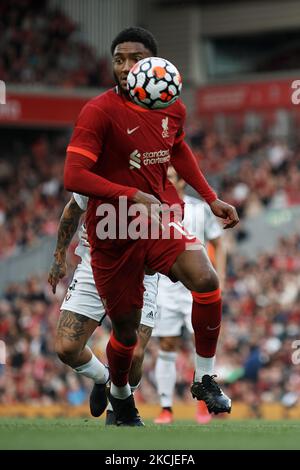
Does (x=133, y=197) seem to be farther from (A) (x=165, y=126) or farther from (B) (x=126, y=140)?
(A) (x=165, y=126)

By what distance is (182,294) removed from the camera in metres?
11.7

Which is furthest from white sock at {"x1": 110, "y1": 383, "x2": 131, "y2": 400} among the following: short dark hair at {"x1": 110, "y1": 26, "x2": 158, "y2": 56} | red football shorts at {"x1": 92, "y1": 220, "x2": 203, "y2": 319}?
short dark hair at {"x1": 110, "y1": 26, "x2": 158, "y2": 56}

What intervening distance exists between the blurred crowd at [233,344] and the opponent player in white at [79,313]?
307 inches

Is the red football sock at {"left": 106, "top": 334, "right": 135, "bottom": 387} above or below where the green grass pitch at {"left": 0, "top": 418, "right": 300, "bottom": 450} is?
above

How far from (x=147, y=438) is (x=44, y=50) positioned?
26109 millimetres

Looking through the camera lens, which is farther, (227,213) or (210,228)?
(210,228)

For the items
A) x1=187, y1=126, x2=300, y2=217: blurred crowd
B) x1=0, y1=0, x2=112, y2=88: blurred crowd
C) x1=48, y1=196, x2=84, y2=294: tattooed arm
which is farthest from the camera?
x1=0, y1=0, x2=112, y2=88: blurred crowd

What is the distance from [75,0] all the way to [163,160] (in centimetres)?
2766

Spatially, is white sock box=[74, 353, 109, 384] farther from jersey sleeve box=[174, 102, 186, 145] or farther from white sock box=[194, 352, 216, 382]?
jersey sleeve box=[174, 102, 186, 145]

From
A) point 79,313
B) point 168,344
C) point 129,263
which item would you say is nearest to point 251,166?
point 168,344

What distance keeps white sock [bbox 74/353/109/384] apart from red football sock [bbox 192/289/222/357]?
1.32 meters

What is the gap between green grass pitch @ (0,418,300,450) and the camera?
647 cm

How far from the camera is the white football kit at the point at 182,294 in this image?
37.6 ft

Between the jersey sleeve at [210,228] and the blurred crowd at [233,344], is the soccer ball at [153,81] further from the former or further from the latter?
the blurred crowd at [233,344]
